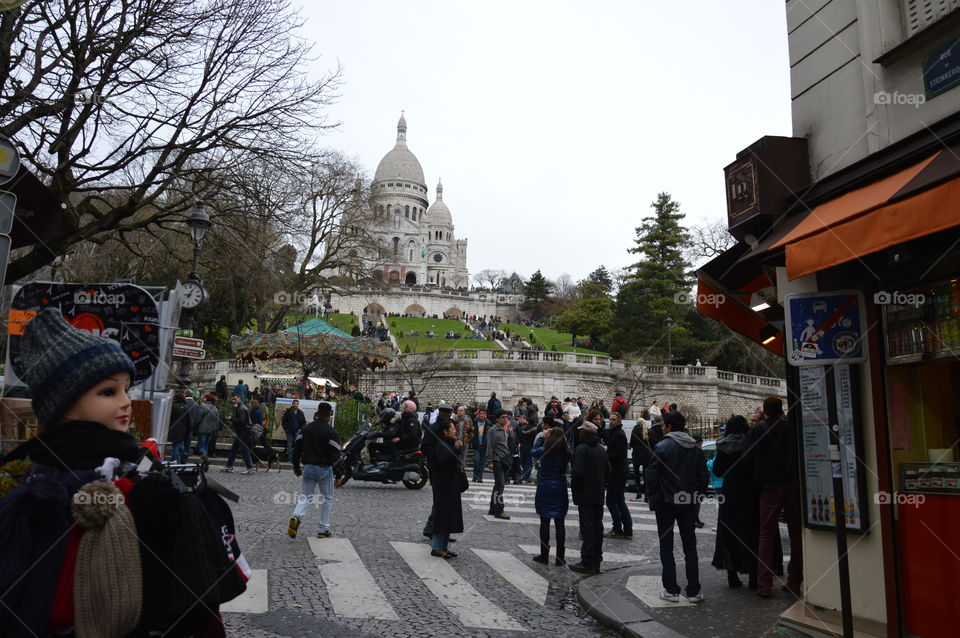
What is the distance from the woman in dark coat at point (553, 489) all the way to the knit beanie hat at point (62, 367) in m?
6.51

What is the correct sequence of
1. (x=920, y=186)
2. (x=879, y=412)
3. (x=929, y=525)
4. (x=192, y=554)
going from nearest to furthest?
(x=192, y=554) → (x=920, y=186) → (x=929, y=525) → (x=879, y=412)

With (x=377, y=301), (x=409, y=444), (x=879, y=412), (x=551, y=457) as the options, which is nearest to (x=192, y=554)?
(x=879, y=412)

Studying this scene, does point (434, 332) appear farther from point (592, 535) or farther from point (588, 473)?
point (592, 535)

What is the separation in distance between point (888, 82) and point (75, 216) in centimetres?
1120

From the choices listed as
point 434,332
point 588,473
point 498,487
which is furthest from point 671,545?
point 434,332

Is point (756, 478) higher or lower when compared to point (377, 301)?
lower

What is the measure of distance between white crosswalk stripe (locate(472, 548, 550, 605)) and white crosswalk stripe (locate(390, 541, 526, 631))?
1.69 ft

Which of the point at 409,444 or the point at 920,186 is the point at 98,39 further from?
the point at 920,186

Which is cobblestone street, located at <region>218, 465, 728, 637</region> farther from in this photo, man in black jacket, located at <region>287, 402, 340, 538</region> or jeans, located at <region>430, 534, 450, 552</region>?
man in black jacket, located at <region>287, 402, 340, 538</region>

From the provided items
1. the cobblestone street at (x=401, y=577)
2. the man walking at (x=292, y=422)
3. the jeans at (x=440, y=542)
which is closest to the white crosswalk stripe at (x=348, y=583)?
the cobblestone street at (x=401, y=577)

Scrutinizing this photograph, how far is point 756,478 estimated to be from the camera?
6.91 m

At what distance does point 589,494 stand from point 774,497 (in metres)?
2.01

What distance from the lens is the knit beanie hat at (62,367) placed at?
2211 millimetres

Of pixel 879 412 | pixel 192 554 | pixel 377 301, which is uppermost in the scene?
pixel 377 301
